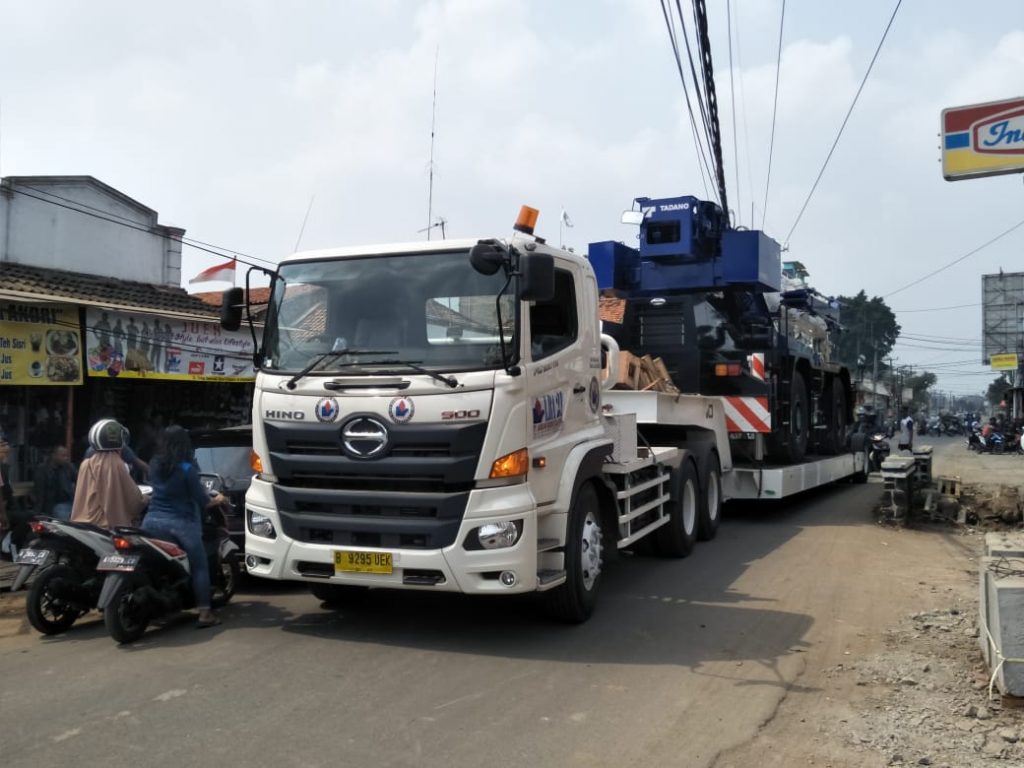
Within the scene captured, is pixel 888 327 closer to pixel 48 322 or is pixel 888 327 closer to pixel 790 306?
pixel 790 306

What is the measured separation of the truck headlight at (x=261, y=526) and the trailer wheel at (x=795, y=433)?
24.5 feet

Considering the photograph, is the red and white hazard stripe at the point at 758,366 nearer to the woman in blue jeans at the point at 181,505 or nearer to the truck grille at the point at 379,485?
the truck grille at the point at 379,485

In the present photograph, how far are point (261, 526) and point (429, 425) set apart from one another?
1.46 m

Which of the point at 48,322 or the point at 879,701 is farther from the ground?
the point at 48,322

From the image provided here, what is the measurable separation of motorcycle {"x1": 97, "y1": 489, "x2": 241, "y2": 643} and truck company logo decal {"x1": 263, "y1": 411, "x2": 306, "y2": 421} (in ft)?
3.86

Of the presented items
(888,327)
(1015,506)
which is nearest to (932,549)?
(1015,506)

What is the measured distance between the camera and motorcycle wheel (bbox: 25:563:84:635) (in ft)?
19.2

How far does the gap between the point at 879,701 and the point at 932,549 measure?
570 cm

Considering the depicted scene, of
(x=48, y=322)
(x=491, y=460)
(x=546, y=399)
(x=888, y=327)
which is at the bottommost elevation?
(x=491, y=460)

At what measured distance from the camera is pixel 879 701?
15.3 feet

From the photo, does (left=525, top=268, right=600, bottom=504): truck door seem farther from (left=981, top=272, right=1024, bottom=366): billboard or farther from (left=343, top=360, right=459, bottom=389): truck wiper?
(left=981, top=272, right=1024, bottom=366): billboard

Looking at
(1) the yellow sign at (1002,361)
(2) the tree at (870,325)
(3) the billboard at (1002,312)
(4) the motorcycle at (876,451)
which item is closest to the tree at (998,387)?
(2) the tree at (870,325)

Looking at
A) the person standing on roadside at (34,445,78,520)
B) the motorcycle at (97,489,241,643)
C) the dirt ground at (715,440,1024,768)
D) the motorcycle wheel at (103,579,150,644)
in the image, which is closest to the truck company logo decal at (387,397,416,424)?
the motorcycle at (97,489,241,643)

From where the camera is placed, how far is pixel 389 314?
18.9ft
